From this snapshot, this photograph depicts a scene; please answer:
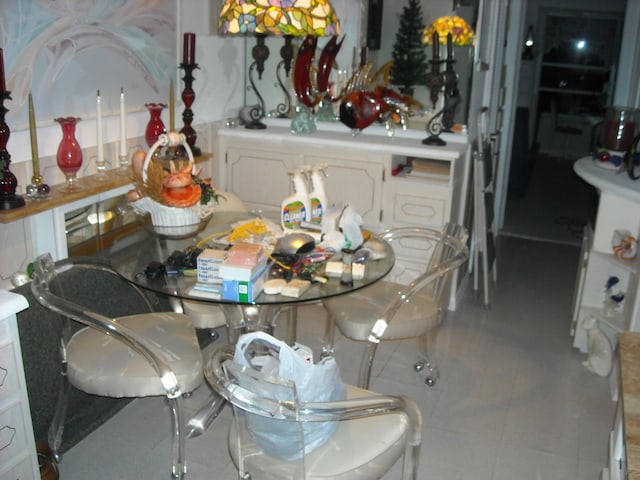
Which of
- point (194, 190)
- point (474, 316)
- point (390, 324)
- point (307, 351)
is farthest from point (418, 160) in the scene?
point (307, 351)

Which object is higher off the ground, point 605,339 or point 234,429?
point 234,429

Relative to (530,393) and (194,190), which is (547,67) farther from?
(194,190)

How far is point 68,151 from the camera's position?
2832 mm

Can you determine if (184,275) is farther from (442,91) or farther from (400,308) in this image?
(442,91)

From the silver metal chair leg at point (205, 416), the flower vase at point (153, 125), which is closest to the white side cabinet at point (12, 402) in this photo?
the silver metal chair leg at point (205, 416)

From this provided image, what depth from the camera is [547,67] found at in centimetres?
877

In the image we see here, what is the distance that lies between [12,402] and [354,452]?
1.08 metres

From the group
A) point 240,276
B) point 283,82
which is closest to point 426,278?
point 240,276

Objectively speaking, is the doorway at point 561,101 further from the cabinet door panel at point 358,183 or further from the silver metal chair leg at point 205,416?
the silver metal chair leg at point 205,416

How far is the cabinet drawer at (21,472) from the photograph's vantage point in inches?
83.2

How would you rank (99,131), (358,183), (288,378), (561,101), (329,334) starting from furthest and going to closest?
1. (561,101)
2. (358,183)
3. (329,334)
4. (99,131)
5. (288,378)

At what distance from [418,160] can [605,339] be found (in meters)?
1.42

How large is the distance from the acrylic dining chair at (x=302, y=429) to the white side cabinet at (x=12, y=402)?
26.1 inches

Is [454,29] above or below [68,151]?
above
